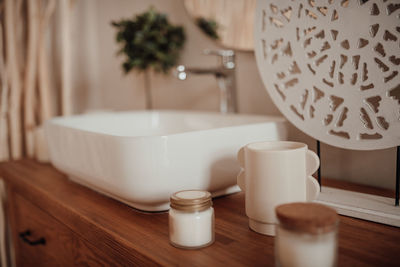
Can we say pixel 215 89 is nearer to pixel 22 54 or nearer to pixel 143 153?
pixel 143 153

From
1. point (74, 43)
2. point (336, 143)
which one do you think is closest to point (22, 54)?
point (74, 43)

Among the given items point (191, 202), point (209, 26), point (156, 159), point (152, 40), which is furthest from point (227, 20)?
point (191, 202)

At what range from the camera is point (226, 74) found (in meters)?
1.10

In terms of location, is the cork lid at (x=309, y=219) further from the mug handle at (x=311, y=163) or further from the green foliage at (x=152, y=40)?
the green foliage at (x=152, y=40)

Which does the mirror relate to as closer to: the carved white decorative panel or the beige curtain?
the carved white decorative panel

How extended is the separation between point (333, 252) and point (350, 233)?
179mm

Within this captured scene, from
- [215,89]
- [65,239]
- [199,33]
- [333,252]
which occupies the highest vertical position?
[199,33]

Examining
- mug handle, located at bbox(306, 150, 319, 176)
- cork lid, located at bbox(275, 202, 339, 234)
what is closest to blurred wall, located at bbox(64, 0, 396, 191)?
mug handle, located at bbox(306, 150, 319, 176)

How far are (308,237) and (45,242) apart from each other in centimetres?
79

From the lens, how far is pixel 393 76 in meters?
0.65

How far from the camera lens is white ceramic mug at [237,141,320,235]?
1.85 ft

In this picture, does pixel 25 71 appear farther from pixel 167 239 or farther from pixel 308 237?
pixel 308 237

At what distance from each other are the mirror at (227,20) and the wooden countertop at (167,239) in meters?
0.52

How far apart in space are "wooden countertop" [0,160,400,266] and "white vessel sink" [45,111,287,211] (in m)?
0.04
